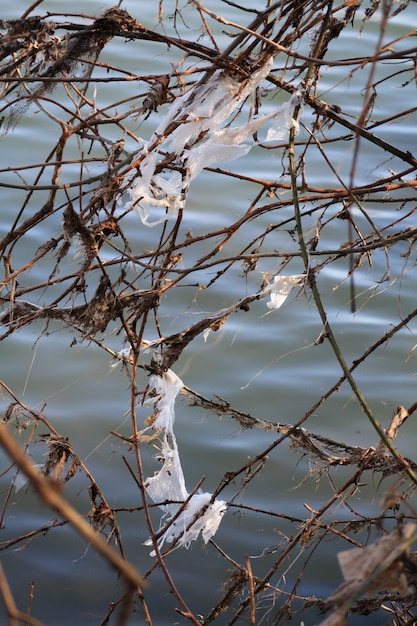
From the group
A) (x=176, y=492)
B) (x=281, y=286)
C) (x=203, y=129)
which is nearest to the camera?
(x=203, y=129)

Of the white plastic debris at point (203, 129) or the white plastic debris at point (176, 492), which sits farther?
the white plastic debris at point (176, 492)

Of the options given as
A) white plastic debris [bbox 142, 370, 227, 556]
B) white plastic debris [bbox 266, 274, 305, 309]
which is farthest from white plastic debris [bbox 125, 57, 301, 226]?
white plastic debris [bbox 142, 370, 227, 556]

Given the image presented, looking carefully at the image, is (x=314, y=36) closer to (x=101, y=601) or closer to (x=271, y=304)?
(x=271, y=304)

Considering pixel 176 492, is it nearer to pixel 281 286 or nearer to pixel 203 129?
pixel 281 286

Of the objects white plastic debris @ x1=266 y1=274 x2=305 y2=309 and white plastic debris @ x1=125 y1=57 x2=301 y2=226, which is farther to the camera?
white plastic debris @ x1=266 y1=274 x2=305 y2=309

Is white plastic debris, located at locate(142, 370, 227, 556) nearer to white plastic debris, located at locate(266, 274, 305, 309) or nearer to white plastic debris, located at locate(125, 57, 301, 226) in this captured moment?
white plastic debris, located at locate(266, 274, 305, 309)

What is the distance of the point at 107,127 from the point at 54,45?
3139 millimetres

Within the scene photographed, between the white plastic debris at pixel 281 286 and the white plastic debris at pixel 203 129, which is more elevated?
the white plastic debris at pixel 203 129

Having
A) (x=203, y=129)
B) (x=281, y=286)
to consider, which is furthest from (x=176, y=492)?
(x=203, y=129)

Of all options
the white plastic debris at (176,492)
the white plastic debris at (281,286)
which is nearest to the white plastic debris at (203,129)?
the white plastic debris at (281,286)

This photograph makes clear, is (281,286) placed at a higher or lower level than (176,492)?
higher

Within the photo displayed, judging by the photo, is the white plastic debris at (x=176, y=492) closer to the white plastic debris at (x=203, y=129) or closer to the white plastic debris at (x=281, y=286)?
the white plastic debris at (x=281, y=286)

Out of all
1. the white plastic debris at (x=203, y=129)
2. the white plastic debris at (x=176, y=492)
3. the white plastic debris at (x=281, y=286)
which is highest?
the white plastic debris at (x=203, y=129)

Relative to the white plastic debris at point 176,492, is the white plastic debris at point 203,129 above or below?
above
